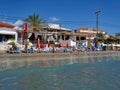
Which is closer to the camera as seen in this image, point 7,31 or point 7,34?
point 7,31

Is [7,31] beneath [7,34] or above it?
above

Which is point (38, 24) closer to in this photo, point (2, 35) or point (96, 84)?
point (2, 35)

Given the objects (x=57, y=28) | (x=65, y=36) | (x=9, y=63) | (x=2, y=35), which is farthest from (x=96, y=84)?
(x=57, y=28)

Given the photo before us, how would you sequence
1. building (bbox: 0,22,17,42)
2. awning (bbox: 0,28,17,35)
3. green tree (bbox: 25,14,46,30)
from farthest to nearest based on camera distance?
green tree (bbox: 25,14,46,30) < building (bbox: 0,22,17,42) < awning (bbox: 0,28,17,35)

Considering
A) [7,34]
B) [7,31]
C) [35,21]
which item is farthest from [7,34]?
[35,21]

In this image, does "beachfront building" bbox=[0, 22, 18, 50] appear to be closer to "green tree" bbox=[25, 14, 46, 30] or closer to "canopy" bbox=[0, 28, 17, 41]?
"canopy" bbox=[0, 28, 17, 41]

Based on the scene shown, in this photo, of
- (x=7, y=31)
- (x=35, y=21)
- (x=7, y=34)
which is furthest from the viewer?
(x=35, y=21)

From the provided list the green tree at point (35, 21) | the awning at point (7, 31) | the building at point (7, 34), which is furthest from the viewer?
the green tree at point (35, 21)

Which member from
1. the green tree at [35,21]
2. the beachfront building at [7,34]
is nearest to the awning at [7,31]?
the beachfront building at [7,34]

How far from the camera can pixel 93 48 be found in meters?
49.1

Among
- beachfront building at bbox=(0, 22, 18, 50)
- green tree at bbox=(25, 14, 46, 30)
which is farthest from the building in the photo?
green tree at bbox=(25, 14, 46, 30)

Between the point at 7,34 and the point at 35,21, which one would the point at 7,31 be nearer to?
the point at 7,34

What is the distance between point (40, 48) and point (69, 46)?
24.9 feet

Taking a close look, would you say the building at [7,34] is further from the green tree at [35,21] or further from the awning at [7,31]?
the green tree at [35,21]
